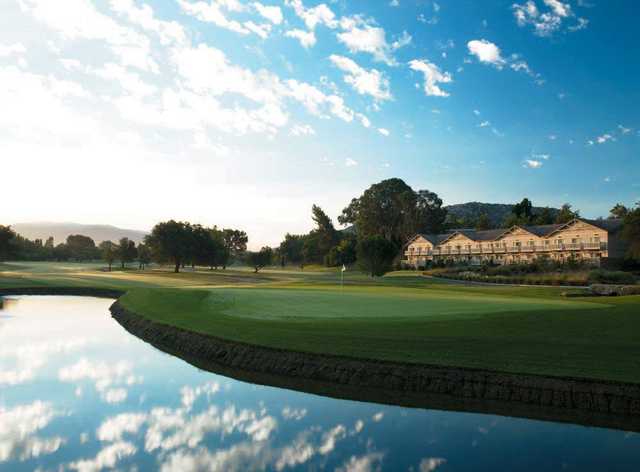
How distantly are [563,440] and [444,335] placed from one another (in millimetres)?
8214

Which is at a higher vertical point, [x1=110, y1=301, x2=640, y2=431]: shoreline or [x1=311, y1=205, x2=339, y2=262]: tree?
[x1=311, y1=205, x2=339, y2=262]: tree

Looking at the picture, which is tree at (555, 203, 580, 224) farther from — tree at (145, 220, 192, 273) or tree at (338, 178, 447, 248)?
tree at (145, 220, 192, 273)

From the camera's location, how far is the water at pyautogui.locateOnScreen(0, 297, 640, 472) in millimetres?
10312

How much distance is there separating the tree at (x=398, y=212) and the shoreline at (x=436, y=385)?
5005 inches

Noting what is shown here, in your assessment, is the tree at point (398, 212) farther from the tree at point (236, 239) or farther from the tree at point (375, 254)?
the tree at point (375, 254)

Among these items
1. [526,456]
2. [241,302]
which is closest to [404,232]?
[241,302]

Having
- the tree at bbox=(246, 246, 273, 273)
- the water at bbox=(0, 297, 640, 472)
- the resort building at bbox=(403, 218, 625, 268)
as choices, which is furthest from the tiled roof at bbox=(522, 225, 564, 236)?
the water at bbox=(0, 297, 640, 472)

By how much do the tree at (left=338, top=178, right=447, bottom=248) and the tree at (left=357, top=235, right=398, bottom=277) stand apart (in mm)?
63319

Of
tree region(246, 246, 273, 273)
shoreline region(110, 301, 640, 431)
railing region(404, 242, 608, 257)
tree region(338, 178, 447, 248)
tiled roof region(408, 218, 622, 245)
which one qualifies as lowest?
shoreline region(110, 301, 640, 431)

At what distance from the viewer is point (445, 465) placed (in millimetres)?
10133

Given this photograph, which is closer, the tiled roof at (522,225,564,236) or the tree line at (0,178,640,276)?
the tiled roof at (522,225,564,236)

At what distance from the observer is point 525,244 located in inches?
4016

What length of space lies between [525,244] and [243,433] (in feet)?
326

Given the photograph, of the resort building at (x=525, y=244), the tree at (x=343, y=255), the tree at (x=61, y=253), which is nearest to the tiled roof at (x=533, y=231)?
the resort building at (x=525, y=244)
